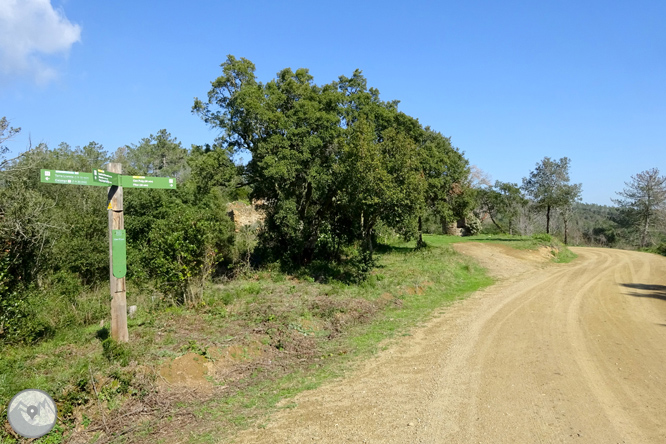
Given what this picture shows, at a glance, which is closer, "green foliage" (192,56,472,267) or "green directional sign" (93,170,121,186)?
"green directional sign" (93,170,121,186)

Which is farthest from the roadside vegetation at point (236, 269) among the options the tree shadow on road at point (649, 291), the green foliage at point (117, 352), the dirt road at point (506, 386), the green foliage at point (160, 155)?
the green foliage at point (160, 155)

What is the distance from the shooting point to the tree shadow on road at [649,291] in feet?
48.6

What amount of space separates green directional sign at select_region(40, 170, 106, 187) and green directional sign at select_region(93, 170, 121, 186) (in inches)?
3.3

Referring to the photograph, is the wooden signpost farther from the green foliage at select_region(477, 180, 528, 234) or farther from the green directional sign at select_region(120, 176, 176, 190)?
the green foliage at select_region(477, 180, 528, 234)

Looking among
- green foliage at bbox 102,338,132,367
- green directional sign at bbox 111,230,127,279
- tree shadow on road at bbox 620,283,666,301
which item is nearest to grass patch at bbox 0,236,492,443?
green foliage at bbox 102,338,132,367

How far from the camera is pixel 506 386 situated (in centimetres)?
692

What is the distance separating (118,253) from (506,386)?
23.2 ft

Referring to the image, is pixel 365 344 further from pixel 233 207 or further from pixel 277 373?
pixel 233 207

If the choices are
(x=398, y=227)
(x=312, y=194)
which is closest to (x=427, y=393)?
(x=398, y=227)

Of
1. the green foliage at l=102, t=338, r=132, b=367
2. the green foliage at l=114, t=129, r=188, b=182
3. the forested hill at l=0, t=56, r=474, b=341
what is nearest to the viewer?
the green foliage at l=102, t=338, r=132, b=367

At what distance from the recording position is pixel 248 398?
6754 mm

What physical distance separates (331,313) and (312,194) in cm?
711

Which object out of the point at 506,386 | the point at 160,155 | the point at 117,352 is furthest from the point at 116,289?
the point at 160,155

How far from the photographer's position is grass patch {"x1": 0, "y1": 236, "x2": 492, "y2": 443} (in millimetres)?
5898
